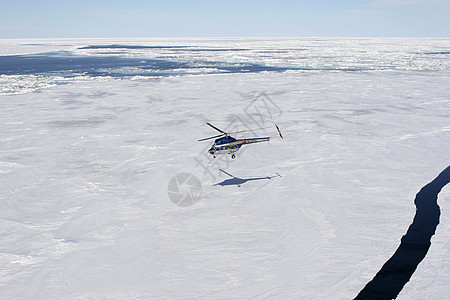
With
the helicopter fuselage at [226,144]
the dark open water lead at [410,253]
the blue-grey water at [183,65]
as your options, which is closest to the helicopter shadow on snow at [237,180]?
the helicopter fuselage at [226,144]

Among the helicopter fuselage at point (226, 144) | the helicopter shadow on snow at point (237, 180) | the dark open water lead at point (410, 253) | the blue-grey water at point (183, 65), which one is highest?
the blue-grey water at point (183, 65)

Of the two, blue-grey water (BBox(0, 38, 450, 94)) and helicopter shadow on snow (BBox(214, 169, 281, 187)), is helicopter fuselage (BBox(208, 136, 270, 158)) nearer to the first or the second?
helicopter shadow on snow (BBox(214, 169, 281, 187))

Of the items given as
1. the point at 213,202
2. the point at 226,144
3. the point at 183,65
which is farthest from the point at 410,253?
the point at 183,65

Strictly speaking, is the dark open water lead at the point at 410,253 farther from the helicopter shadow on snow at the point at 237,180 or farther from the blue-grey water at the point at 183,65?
the blue-grey water at the point at 183,65

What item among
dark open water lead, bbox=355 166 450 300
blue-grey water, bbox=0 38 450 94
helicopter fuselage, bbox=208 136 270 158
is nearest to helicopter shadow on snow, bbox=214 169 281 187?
helicopter fuselage, bbox=208 136 270 158

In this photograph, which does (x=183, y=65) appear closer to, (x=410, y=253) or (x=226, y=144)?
(x=226, y=144)
